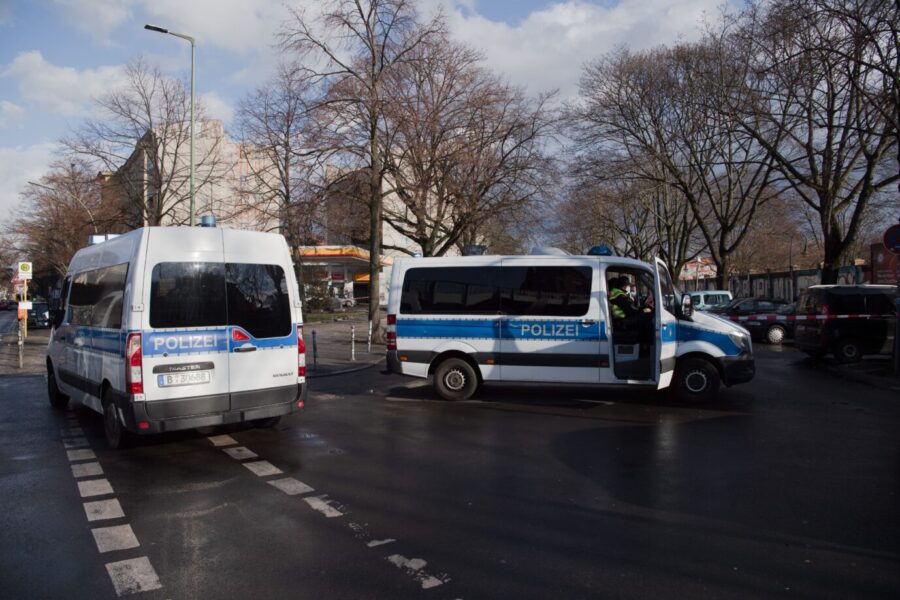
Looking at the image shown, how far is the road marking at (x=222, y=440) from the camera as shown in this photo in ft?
25.4

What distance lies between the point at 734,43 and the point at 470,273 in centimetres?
1606

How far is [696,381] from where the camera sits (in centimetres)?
1016

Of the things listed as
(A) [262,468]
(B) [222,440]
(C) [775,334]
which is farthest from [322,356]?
(C) [775,334]

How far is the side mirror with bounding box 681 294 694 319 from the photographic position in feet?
32.7

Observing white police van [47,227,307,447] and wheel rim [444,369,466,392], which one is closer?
white police van [47,227,307,447]

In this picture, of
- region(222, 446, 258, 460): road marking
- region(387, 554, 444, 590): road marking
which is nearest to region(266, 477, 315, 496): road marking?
region(222, 446, 258, 460): road marking

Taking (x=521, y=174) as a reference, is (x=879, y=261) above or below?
below

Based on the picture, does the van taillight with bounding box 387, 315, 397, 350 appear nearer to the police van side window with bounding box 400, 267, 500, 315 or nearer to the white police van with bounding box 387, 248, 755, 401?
the white police van with bounding box 387, 248, 755, 401

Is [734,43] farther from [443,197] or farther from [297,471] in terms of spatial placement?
[297,471]

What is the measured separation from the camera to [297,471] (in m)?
6.51

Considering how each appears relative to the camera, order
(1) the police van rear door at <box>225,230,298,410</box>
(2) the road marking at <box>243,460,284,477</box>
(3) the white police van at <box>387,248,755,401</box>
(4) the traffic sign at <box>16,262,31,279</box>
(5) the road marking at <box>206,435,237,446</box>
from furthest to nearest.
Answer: (4) the traffic sign at <box>16,262,31,279</box> → (3) the white police van at <box>387,248,755,401</box> → (5) the road marking at <box>206,435,237,446</box> → (1) the police van rear door at <box>225,230,298,410</box> → (2) the road marking at <box>243,460,284,477</box>

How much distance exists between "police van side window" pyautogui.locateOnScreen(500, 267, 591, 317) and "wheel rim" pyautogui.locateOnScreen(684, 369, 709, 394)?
1.94 metres

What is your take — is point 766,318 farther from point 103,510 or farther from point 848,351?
point 103,510

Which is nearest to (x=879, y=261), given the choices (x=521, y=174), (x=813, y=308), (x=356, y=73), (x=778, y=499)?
(x=813, y=308)
